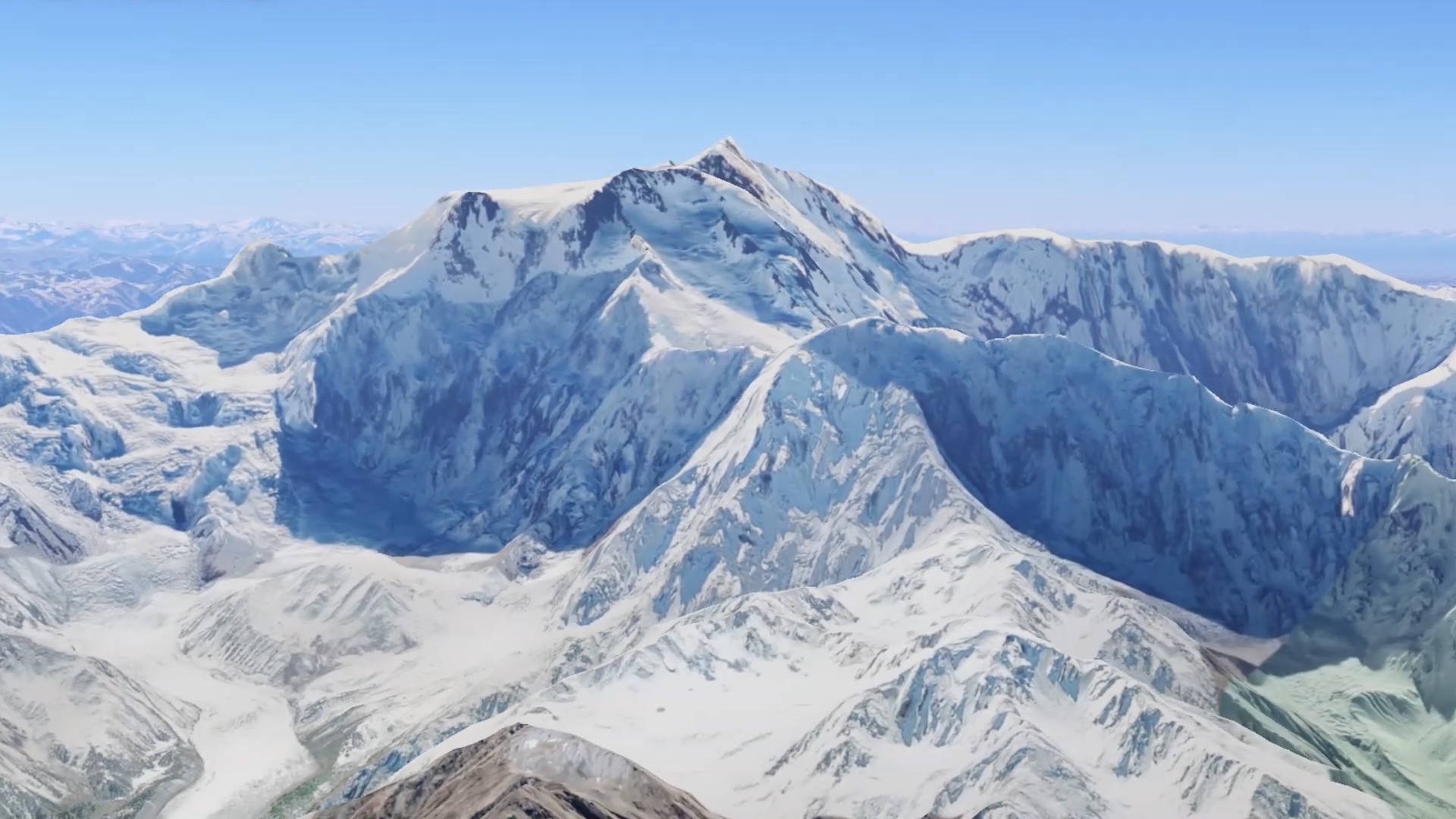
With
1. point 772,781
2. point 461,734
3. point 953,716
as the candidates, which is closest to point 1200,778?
point 953,716

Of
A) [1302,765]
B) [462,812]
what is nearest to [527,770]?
[462,812]

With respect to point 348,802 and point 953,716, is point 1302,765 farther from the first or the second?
point 348,802

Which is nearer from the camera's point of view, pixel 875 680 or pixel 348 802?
pixel 348 802

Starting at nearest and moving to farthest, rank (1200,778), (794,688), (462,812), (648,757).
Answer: (462,812)
(1200,778)
(648,757)
(794,688)

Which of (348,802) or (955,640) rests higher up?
(955,640)

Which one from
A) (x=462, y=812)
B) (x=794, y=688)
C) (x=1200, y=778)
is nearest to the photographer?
(x=462, y=812)

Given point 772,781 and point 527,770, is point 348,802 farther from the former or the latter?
point 772,781
